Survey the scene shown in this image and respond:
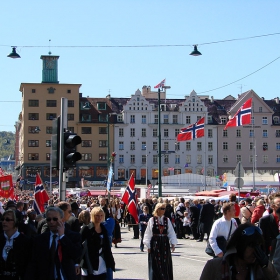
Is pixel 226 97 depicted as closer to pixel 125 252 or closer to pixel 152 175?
pixel 152 175

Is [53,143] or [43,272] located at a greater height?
[53,143]

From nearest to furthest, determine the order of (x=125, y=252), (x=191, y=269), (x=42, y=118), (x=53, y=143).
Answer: (x=53, y=143), (x=191, y=269), (x=125, y=252), (x=42, y=118)

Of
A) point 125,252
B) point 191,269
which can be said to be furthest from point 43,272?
point 125,252

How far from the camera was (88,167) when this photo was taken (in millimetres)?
98188

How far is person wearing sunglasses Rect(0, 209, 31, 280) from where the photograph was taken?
24.4 ft

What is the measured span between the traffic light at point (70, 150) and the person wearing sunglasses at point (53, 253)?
5149mm

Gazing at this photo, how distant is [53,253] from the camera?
24.3ft

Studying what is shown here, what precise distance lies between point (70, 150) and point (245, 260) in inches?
342

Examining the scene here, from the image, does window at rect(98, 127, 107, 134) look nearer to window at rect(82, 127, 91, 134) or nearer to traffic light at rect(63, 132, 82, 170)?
window at rect(82, 127, 91, 134)

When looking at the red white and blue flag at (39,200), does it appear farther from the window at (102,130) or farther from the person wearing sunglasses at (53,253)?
the window at (102,130)

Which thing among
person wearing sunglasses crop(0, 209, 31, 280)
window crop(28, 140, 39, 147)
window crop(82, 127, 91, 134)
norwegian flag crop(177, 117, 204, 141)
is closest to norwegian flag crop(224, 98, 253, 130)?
norwegian flag crop(177, 117, 204, 141)

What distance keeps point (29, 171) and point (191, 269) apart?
82461 mm

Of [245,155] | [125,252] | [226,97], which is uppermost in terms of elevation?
[226,97]

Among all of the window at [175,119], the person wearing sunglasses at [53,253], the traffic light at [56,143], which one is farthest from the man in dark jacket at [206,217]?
the window at [175,119]
